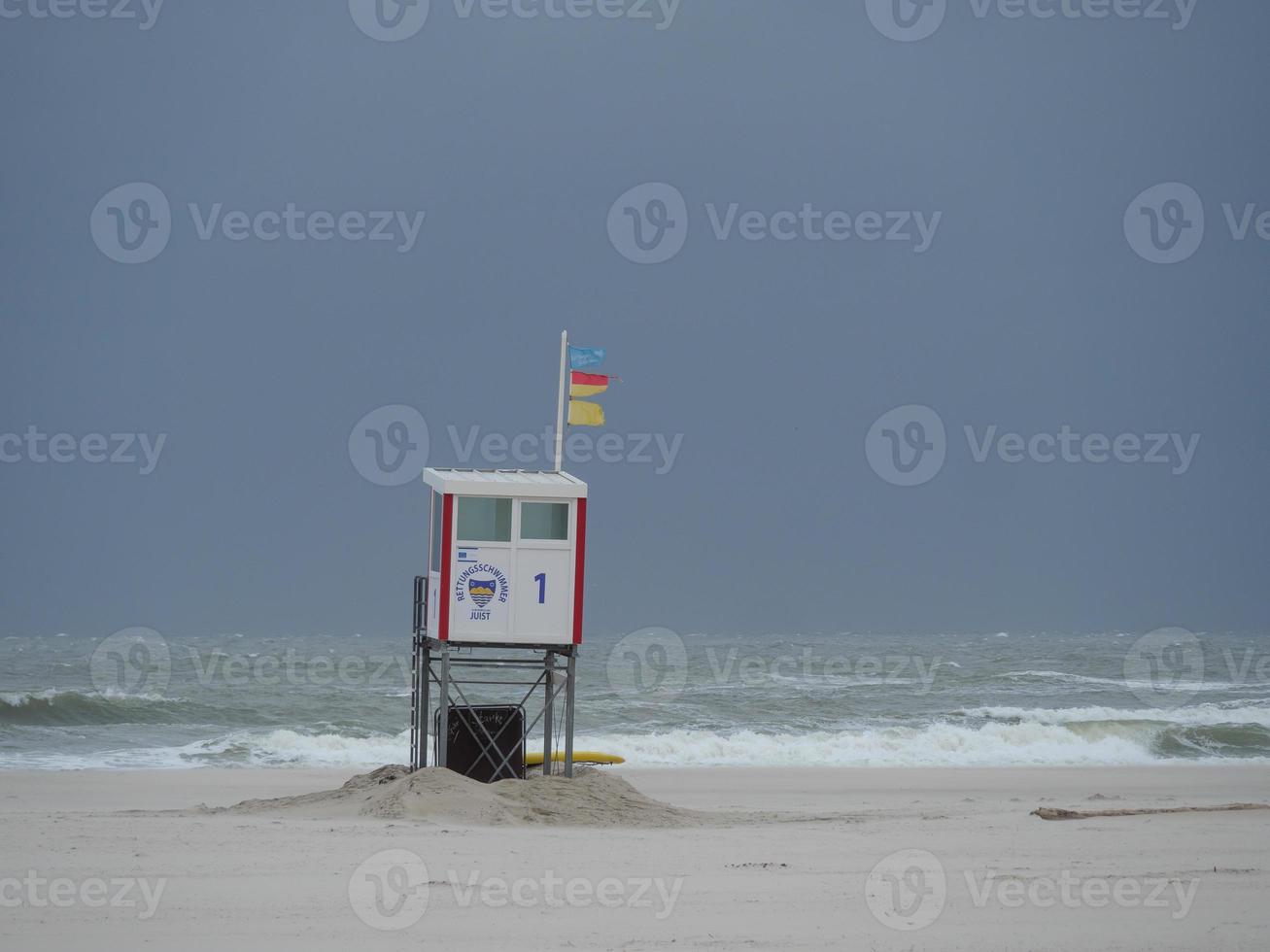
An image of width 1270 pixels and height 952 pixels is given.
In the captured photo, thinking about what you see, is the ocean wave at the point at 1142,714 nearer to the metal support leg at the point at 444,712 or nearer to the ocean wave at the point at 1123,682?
the ocean wave at the point at 1123,682

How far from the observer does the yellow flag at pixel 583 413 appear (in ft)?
56.6

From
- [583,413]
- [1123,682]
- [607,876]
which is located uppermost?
[583,413]

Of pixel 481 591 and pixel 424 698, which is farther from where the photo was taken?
pixel 424 698

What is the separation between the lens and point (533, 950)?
354 inches

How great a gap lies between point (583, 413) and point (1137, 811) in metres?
8.51

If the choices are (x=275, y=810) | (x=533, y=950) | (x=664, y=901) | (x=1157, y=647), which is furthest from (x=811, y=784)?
(x=1157, y=647)

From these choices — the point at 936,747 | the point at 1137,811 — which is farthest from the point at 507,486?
the point at 936,747

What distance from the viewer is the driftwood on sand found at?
16047mm

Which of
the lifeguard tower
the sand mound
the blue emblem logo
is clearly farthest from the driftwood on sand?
the blue emblem logo

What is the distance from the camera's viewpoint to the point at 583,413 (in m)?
17.4

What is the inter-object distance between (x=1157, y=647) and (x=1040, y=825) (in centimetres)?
6333

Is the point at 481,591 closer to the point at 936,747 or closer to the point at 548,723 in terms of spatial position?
the point at 548,723

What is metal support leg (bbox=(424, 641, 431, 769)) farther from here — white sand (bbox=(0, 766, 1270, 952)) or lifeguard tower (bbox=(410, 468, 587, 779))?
white sand (bbox=(0, 766, 1270, 952))

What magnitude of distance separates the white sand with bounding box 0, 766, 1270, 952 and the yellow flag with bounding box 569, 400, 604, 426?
4.57 meters
